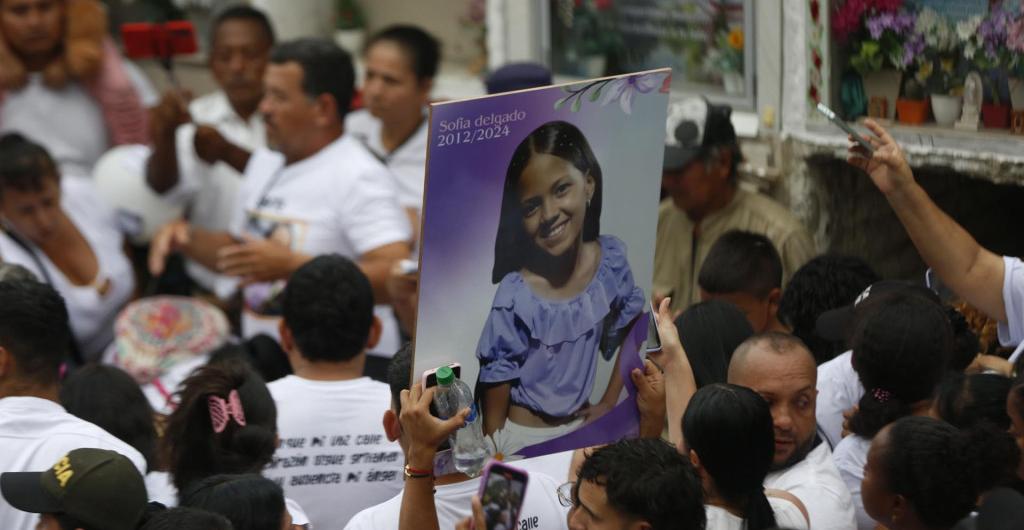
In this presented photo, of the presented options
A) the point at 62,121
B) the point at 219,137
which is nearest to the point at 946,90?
the point at 219,137

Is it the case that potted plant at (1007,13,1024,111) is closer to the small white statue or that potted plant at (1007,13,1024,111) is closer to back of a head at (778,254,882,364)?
the small white statue

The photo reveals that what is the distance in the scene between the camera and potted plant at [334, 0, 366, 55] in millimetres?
8625

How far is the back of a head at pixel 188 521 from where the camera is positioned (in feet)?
8.86

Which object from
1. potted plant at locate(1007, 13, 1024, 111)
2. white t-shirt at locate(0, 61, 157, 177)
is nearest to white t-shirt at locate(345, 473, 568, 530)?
potted plant at locate(1007, 13, 1024, 111)

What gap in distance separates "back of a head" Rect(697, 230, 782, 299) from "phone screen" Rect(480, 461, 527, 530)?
209cm

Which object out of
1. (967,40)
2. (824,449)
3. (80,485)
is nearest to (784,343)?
(824,449)

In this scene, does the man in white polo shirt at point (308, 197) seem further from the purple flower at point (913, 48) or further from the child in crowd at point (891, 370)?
the child in crowd at point (891, 370)

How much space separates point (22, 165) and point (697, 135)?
2.77m

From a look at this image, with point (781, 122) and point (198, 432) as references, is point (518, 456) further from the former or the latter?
point (781, 122)

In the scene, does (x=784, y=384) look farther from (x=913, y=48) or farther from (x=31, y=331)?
(x=913, y=48)

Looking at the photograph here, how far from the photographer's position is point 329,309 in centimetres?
411

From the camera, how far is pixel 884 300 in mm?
3654

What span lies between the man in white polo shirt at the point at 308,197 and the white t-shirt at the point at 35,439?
1.79 metres

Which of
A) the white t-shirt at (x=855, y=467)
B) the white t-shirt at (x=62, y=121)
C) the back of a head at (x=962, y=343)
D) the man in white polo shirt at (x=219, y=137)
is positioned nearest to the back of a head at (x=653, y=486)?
the white t-shirt at (x=855, y=467)
